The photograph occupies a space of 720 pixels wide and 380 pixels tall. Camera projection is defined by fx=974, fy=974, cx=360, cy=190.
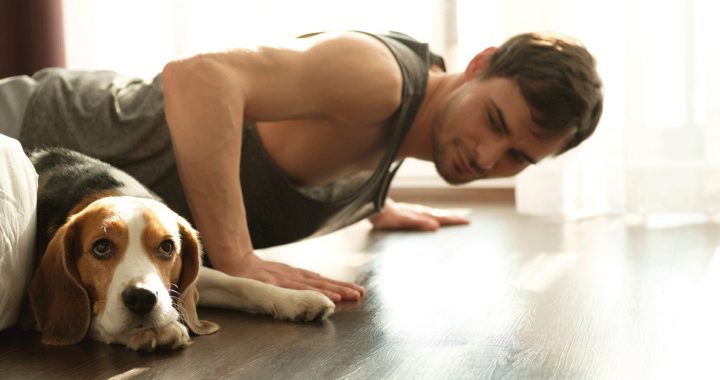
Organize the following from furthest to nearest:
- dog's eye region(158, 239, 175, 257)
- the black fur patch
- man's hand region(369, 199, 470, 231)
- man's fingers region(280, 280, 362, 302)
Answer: man's hand region(369, 199, 470, 231) < man's fingers region(280, 280, 362, 302) < the black fur patch < dog's eye region(158, 239, 175, 257)

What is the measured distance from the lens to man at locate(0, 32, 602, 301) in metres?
1.82

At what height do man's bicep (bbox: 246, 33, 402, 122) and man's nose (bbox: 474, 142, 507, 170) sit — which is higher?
man's bicep (bbox: 246, 33, 402, 122)

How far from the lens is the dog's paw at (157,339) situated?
143 cm

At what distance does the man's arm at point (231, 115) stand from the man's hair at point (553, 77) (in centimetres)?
37

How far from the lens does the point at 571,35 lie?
9.86 feet

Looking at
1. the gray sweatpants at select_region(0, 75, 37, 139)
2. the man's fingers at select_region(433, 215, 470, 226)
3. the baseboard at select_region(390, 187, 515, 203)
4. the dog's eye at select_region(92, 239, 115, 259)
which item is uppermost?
the gray sweatpants at select_region(0, 75, 37, 139)

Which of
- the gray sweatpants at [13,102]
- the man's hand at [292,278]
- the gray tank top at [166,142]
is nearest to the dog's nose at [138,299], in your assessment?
the man's hand at [292,278]

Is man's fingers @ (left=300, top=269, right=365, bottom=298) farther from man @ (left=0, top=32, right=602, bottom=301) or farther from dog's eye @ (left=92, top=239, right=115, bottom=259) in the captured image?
dog's eye @ (left=92, top=239, right=115, bottom=259)

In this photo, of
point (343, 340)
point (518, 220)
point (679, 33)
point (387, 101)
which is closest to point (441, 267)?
point (387, 101)

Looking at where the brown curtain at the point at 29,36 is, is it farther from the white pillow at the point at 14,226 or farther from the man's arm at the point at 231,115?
the white pillow at the point at 14,226

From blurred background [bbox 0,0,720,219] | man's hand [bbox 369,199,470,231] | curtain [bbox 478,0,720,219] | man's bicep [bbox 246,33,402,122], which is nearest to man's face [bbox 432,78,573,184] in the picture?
man's bicep [bbox 246,33,402,122]

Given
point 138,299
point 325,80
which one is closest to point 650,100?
point 325,80

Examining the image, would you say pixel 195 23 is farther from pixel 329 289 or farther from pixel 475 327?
pixel 475 327

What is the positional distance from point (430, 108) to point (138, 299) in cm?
99
